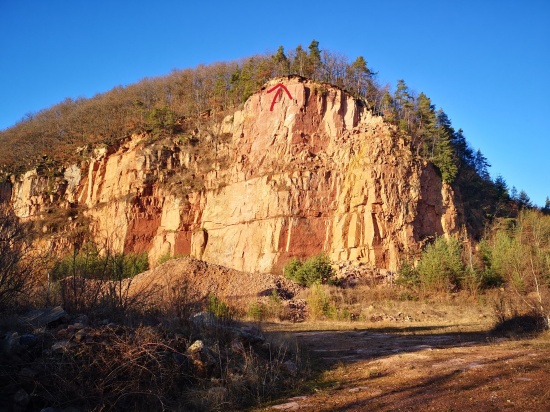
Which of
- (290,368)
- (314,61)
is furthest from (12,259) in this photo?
(314,61)

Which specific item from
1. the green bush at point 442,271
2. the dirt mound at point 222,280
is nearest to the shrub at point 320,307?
the dirt mound at point 222,280

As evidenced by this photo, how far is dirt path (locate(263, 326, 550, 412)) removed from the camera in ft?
17.0

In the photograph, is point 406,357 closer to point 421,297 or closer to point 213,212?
point 421,297

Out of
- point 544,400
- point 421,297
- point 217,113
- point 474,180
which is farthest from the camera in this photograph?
point 217,113

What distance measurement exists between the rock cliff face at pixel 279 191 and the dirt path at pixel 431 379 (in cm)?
2546

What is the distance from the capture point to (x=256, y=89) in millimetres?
46469

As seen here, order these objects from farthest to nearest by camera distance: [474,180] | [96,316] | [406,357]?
[474,180]
[406,357]
[96,316]

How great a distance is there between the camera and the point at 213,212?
4231 cm

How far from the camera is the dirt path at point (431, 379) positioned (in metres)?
5.19

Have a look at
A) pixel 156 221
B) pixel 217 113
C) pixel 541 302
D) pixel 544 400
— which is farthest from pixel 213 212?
pixel 544 400

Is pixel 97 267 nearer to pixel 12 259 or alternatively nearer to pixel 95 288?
pixel 95 288

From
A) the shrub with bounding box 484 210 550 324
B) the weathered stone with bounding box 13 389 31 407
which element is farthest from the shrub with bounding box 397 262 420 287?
the weathered stone with bounding box 13 389 31 407

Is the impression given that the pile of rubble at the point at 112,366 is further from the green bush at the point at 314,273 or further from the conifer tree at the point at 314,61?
the conifer tree at the point at 314,61

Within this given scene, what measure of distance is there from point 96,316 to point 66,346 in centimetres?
166
